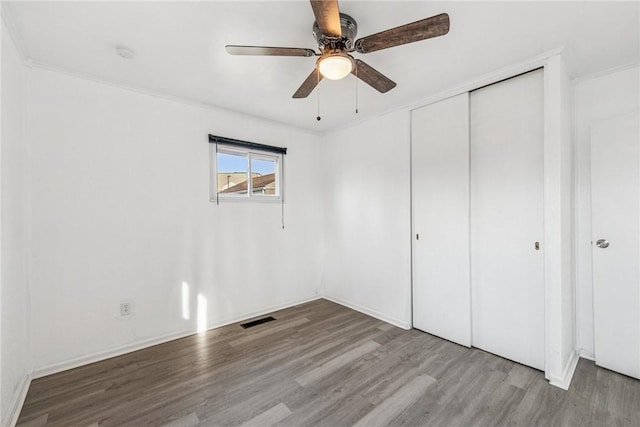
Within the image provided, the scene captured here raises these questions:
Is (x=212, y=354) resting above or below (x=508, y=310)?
below

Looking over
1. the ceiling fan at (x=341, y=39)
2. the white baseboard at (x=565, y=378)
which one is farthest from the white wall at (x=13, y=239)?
the white baseboard at (x=565, y=378)

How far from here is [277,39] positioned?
189 cm

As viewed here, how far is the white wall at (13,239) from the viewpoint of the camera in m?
1.68

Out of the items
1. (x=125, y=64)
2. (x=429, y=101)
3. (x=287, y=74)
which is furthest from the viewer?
(x=429, y=101)

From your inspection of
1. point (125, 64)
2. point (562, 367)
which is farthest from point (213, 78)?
point (562, 367)

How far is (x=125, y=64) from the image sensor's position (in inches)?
86.9

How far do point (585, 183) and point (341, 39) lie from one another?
243 cm

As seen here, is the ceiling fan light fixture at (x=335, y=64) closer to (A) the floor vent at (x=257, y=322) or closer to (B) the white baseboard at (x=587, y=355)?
(A) the floor vent at (x=257, y=322)

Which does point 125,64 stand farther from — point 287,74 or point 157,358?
point 157,358

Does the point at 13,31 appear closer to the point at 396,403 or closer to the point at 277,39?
the point at 277,39

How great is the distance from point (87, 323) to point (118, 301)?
261 millimetres

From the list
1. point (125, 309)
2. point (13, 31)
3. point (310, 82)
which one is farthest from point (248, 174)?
point (13, 31)

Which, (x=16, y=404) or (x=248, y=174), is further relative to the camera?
(x=248, y=174)

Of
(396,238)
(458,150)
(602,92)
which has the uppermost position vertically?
(602,92)
